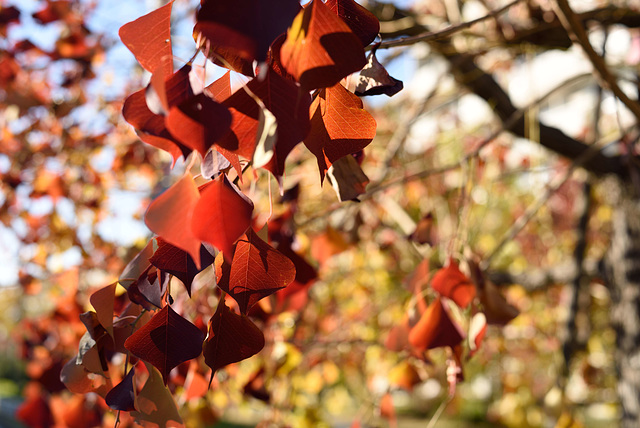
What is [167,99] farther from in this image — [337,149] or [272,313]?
[272,313]

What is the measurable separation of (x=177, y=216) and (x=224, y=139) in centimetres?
6

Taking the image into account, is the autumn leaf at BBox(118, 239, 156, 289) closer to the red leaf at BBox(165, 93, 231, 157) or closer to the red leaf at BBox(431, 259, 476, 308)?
the red leaf at BBox(165, 93, 231, 157)

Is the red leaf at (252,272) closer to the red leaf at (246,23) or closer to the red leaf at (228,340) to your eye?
the red leaf at (228,340)

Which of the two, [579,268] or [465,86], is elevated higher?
[465,86]

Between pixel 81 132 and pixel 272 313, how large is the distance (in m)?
1.87

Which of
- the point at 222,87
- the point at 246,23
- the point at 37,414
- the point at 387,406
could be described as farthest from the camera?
the point at 37,414

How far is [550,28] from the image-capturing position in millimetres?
1189

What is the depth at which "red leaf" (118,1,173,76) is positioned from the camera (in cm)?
39

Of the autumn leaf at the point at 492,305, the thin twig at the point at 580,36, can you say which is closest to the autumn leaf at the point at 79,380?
the autumn leaf at the point at 492,305

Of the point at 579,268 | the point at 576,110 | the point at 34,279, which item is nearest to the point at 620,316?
the point at 579,268

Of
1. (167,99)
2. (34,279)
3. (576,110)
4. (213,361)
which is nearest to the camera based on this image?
(167,99)

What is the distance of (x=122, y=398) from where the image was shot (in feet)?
1.46

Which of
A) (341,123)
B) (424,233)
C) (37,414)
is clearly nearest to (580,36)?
(424,233)

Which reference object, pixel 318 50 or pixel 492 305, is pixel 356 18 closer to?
pixel 318 50
